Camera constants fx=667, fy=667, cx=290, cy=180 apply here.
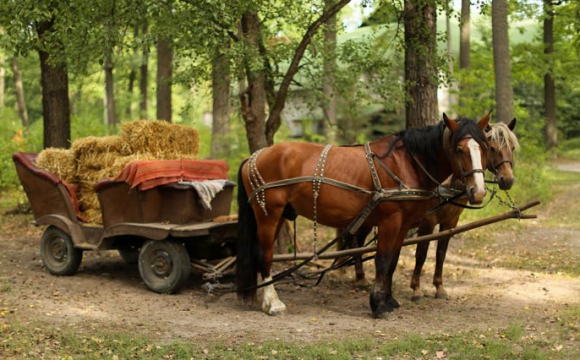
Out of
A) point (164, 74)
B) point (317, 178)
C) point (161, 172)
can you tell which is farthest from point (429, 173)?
point (164, 74)

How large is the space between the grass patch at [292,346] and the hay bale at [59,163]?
3.40m

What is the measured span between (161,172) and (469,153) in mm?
3802

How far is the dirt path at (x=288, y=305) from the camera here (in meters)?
6.66

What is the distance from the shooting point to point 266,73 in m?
10.6

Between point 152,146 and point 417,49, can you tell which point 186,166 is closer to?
point 152,146

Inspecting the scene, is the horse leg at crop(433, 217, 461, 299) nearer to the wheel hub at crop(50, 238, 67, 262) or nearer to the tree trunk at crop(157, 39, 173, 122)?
the wheel hub at crop(50, 238, 67, 262)

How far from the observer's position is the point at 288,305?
317 inches

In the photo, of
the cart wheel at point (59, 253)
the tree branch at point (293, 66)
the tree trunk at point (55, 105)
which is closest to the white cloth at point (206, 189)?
the tree branch at point (293, 66)

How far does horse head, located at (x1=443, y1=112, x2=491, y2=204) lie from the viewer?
6.46m

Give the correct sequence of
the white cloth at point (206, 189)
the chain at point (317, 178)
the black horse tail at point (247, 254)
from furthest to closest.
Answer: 1. the white cloth at point (206, 189)
2. the black horse tail at point (247, 254)
3. the chain at point (317, 178)

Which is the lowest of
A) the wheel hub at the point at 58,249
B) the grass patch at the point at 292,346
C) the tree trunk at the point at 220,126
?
the grass patch at the point at 292,346

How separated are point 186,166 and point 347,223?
7.93ft

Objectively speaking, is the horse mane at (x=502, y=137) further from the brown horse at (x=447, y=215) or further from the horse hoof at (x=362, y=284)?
the horse hoof at (x=362, y=284)

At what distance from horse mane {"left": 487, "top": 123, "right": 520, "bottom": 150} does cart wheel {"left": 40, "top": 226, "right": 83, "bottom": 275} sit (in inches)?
222
